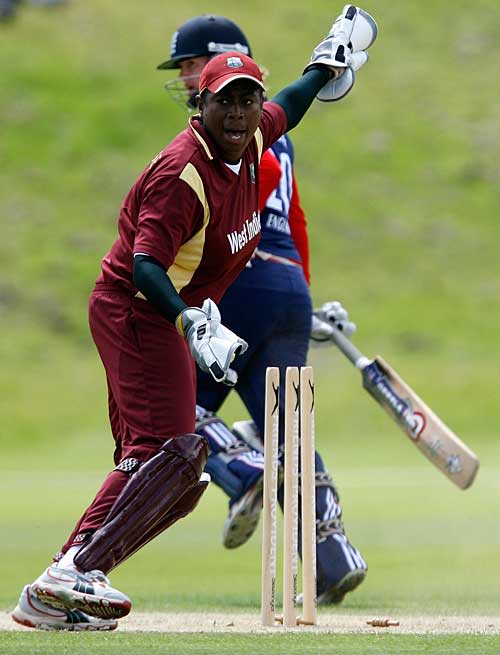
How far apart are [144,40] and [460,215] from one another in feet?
26.3

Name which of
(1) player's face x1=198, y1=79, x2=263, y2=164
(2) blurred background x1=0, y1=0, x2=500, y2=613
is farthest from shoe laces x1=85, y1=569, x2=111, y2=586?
(2) blurred background x1=0, y1=0, x2=500, y2=613

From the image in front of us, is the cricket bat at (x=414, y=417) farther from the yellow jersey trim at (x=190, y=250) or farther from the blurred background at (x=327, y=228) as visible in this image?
the blurred background at (x=327, y=228)

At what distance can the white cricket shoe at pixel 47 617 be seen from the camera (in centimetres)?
397

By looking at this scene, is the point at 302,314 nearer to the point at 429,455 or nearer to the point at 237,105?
the point at 429,455

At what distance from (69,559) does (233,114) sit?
3.82ft

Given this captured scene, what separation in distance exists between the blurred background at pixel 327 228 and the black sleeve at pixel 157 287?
418 cm

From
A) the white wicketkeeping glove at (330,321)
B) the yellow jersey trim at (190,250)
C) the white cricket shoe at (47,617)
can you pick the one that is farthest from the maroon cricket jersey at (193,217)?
the white wicketkeeping glove at (330,321)

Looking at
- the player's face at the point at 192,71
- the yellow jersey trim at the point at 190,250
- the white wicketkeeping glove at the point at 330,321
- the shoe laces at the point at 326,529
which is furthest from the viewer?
the white wicketkeeping glove at the point at 330,321

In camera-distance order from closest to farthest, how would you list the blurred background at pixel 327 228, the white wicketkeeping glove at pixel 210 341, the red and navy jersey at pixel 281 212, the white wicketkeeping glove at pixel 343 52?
the white wicketkeeping glove at pixel 210 341, the white wicketkeeping glove at pixel 343 52, the red and navy jersey at pixel 281 212, the blurred background at pixel 327 228

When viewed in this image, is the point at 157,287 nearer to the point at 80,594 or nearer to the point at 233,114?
the point at 233,114

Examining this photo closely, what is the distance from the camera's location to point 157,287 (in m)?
3.95

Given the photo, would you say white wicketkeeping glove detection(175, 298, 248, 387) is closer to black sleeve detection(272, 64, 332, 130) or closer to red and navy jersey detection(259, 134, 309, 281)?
black sleeve detection(272, 64, 332, 130)

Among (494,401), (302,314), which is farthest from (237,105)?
(494,401)

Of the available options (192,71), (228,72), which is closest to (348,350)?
(192,71)
